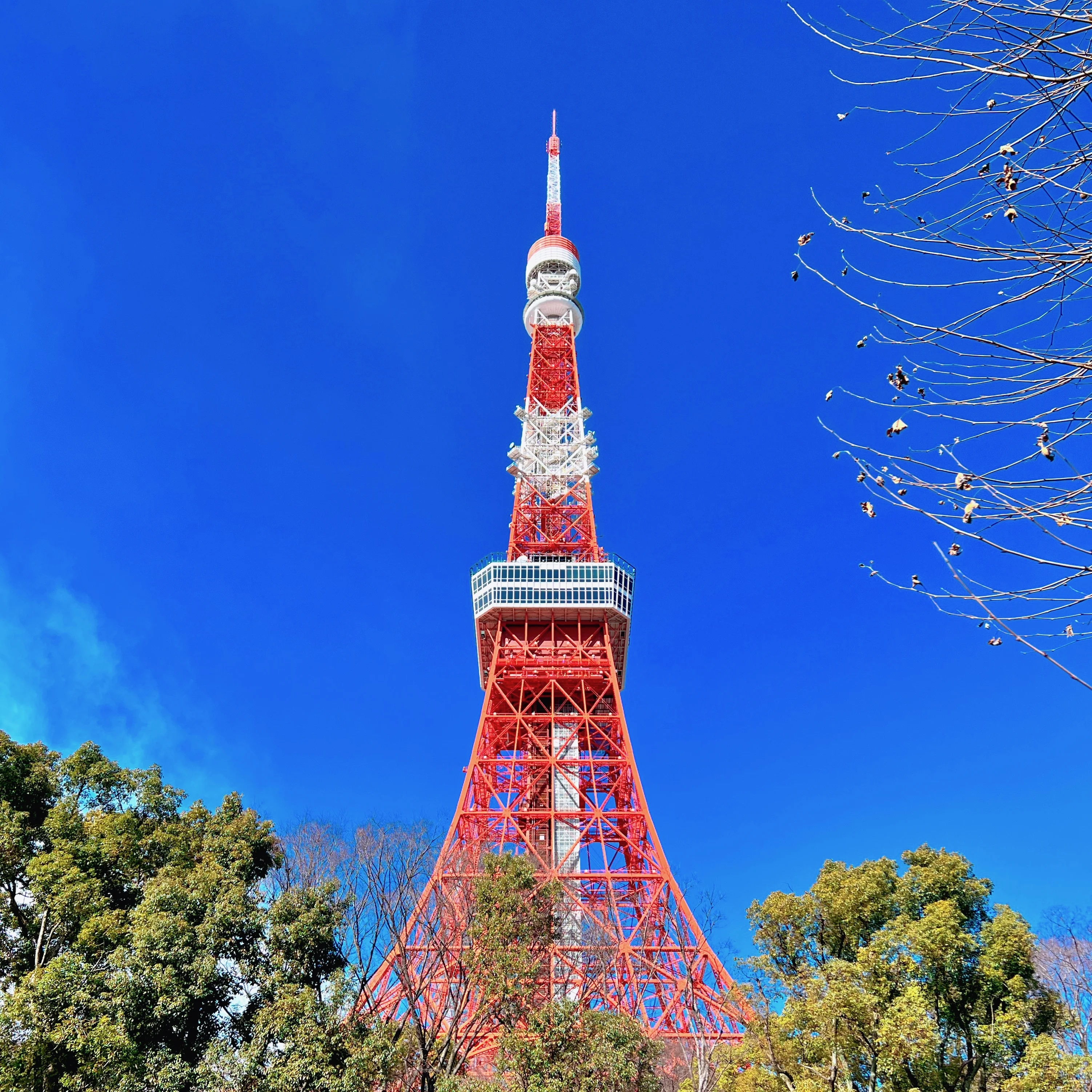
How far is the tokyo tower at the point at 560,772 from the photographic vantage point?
15711 mm

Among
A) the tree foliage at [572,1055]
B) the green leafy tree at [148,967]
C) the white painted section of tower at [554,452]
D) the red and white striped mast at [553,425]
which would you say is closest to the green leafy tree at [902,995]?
the tree foliage at [572,1055]

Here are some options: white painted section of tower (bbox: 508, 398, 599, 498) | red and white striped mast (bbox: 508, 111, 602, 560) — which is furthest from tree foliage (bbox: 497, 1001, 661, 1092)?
white painted section of tower (bbox: 508, 398, 599, 498)

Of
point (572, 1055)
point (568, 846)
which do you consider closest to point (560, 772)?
point (568, 846)

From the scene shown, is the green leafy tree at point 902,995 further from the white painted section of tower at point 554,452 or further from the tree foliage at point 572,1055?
the white painted section of tower at point 554,452

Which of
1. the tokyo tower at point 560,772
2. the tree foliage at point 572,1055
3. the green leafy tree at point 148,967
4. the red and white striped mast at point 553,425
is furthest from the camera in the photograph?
the red and white striped mast at point 553,425

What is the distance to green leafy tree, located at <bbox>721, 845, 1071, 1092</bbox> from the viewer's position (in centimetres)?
1084

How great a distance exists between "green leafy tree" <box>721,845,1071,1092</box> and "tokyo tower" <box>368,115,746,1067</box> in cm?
202

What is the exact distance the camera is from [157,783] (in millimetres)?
14555

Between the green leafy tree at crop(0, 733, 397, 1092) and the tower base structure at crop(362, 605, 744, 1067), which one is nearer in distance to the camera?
the green leafy tree at crop(0, 733, 397, 1092)

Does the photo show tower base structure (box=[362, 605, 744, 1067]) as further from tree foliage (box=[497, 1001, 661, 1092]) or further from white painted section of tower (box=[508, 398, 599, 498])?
white painted section of tower (box=[508, 398, 599, 498])

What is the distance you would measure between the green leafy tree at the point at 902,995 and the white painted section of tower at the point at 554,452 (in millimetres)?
20966

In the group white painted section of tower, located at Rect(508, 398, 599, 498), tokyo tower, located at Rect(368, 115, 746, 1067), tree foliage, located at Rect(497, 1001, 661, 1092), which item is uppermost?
white painted section of tower, located at Rect(508, 398, 599, 498)

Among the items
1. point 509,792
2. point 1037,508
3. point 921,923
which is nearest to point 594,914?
point 509,792

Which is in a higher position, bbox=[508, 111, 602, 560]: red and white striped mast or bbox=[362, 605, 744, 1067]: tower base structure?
bbox=[508, 111, 602, 560]: red and white striped mast
